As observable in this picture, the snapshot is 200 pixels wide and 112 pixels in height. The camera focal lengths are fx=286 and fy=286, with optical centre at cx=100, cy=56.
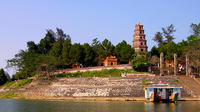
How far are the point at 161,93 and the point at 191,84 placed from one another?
9586mm

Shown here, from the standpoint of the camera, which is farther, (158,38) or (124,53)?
(158,38)

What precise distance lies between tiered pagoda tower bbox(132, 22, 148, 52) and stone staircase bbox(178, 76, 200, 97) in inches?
813

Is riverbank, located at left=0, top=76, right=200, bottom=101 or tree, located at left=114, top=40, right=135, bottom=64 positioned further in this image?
tree, located at left=114, top=40, right=135, bottom=64

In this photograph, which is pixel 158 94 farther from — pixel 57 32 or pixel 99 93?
pixel 57 32

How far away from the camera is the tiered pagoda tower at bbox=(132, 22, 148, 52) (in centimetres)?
6731

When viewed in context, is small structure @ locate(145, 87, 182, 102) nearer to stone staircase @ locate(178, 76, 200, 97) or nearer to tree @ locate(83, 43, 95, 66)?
stone staircase @ locate(178, 76, 200, 97)

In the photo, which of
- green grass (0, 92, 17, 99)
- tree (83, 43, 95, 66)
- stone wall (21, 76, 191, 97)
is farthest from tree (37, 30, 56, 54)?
stone wall (21, 76, 191, 97)

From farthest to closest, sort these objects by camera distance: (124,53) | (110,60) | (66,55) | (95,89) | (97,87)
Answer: (66,55)
(110,60)
(124,53)
(97,87)
(95,89)

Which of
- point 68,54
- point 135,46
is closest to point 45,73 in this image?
point 68,54

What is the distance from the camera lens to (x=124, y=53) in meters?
67.6

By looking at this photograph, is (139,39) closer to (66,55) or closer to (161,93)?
(66,55)

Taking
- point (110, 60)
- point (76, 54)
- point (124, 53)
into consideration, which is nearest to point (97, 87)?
point (110, 60)

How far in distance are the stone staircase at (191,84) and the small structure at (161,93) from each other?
15.3 feet

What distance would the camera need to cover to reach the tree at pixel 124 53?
6694 centimetres
